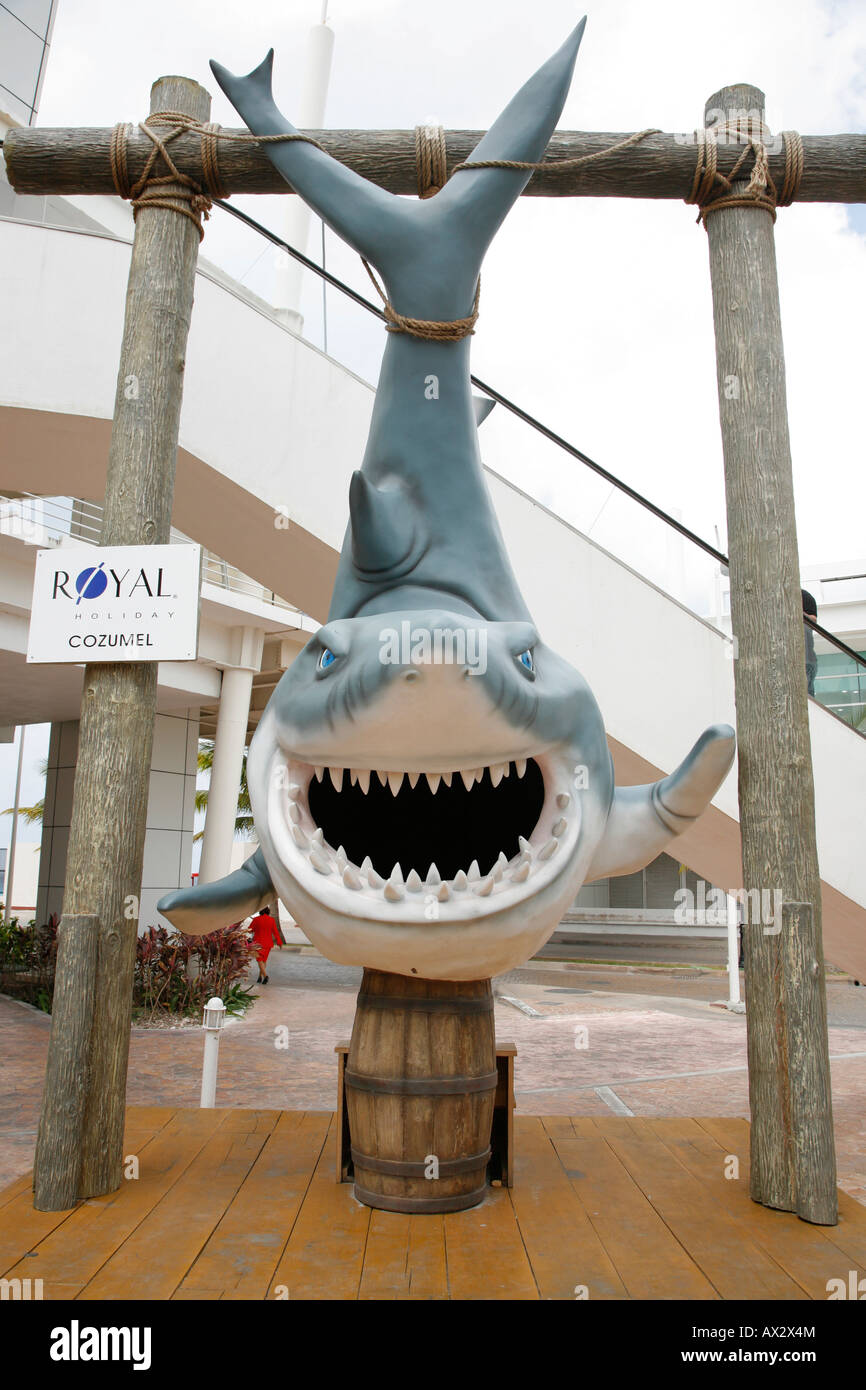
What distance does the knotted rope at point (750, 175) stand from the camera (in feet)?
13.0

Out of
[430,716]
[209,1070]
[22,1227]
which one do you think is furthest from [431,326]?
[209,1070]

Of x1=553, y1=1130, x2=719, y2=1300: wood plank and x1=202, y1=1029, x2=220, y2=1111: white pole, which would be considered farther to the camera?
x1=202, y1=1029, x2=220, y2=1111: white pole

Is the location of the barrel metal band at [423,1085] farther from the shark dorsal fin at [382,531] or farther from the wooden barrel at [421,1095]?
the shark dorsal fin at [382,531]

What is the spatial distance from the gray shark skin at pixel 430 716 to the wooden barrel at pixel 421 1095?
0.28 m

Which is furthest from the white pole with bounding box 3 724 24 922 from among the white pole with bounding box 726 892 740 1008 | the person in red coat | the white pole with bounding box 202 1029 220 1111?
the white pole with bounding box 202 1029 220 1111

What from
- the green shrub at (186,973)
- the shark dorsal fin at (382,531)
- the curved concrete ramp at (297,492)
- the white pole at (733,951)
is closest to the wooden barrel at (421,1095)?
the shark dorsal fin at (382,531)

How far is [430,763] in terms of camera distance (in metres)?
2.86

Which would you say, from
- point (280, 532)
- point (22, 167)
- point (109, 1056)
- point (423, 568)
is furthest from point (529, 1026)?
point (22, 167)

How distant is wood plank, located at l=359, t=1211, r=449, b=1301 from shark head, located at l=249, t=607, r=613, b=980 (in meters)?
0.78

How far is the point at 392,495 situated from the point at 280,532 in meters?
2.36

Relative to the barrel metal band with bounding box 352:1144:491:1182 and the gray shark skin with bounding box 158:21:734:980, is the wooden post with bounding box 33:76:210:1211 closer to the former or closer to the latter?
the gray shark skin with bounding box 158:21:734:980

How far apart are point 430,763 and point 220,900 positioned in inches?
40.8

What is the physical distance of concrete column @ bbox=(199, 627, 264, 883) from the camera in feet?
40.9

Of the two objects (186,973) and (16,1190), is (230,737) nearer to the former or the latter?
(186,973)
